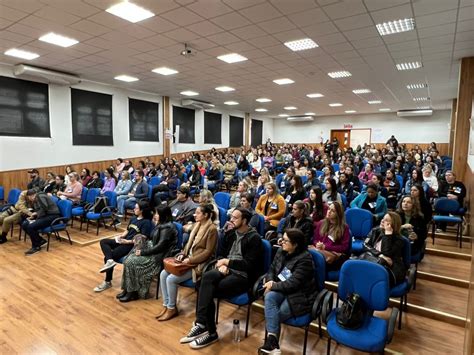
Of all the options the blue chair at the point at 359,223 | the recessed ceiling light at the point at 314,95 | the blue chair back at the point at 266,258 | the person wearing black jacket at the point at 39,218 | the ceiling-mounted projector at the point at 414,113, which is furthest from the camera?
the ceiling-mounted projector at the point at 414,113

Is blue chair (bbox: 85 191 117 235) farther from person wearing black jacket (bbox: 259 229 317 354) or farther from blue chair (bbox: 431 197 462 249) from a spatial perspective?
blue chair (bbox: 431 197 462 249)

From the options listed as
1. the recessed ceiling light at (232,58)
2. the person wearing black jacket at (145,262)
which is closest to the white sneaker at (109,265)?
the person wearing black jacket at (145,262)

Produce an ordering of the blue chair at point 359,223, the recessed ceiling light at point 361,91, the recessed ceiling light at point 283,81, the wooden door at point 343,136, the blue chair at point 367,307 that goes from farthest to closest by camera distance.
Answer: the wooden door at point 343,136 < the recessed ceiling light at point 361,91 < the recessed ceiling light at point 283,81 < the blue chair at point 359,223 < the blue chair at point 367,307

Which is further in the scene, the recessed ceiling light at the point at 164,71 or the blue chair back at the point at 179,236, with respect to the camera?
the recessed ceiling light at the point at 164,71

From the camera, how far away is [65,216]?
5.18m

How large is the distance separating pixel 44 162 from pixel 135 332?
24.4 feet

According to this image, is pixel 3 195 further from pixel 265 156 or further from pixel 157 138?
pixel 265 156

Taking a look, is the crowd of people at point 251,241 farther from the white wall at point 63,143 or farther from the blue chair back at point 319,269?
the white wall at point 63,143

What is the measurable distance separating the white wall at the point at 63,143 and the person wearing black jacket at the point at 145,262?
638 centimetres

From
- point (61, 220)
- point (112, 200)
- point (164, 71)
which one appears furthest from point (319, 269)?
point (164, 71)

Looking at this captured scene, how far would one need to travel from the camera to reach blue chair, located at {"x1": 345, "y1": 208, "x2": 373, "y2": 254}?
3707 mm

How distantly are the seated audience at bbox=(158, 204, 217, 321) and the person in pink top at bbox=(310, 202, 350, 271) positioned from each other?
1.16 metres

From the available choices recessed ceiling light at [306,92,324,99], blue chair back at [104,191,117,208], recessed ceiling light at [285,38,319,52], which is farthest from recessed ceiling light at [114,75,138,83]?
recessed ceiling light at [306,92,324,99]

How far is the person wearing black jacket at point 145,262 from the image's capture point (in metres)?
3.37
